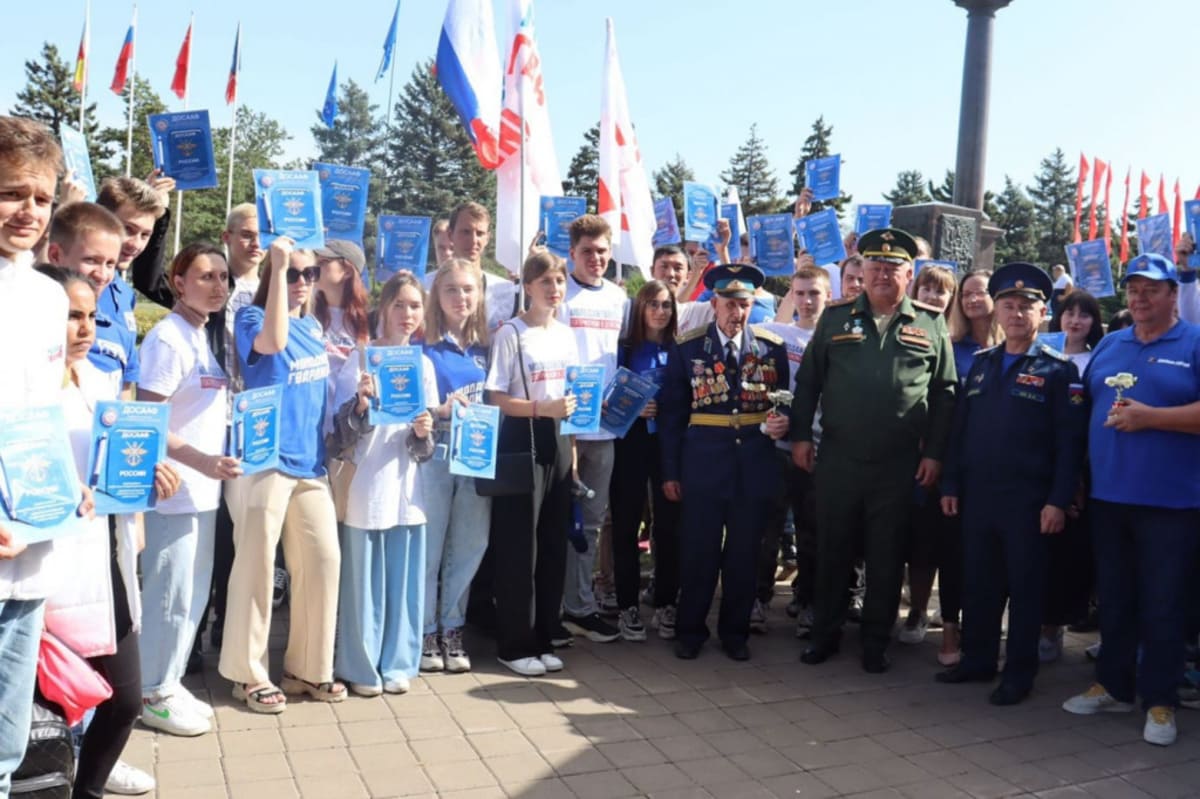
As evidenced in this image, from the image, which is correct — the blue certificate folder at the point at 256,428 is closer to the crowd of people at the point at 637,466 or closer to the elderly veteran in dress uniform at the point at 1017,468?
the crowd of people at the point at 637,466

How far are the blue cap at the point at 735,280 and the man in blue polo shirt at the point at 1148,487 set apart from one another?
184 centimetres

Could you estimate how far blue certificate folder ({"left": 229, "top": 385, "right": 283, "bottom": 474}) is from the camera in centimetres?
402

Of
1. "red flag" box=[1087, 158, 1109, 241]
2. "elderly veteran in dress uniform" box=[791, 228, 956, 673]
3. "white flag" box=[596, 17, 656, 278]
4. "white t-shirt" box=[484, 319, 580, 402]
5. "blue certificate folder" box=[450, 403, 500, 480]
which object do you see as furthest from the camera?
"red flag" box=[1087, 158, 1109, 241]

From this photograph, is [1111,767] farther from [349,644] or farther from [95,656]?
[95,656]

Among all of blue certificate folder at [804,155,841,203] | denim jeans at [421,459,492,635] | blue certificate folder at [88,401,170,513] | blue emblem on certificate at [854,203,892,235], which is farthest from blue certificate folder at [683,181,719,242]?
blue certificate folder at [88,401,170,513]

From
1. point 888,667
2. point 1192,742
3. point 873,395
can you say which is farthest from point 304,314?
point 1192,742

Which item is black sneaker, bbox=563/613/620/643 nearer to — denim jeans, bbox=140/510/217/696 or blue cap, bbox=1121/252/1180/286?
denim jeans, bbox=140/510/217/696

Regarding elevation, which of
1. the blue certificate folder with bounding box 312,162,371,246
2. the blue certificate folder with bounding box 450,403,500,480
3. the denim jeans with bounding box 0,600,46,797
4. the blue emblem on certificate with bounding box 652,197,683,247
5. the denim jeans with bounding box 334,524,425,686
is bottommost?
the denim jeans with bounding box 334,524,425,686

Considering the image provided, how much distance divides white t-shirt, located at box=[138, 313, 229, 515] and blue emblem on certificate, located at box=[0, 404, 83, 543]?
167 centimetres

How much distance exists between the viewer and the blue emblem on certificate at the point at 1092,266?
8.90 m

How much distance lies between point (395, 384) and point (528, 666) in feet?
5.57

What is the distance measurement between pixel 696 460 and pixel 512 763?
6.98 feet

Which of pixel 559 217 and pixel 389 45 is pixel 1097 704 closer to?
pixel 559 217

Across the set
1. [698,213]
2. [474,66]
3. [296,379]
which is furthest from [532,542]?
[698,213]
